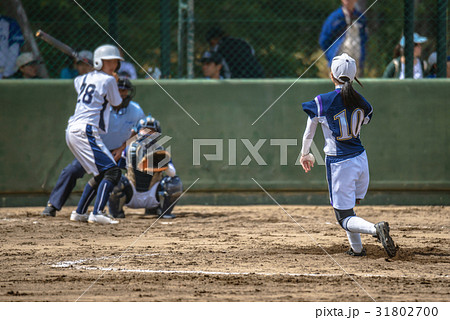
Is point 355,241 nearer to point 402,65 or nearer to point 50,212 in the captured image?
point 50,212

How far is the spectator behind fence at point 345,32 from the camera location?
10875 mm

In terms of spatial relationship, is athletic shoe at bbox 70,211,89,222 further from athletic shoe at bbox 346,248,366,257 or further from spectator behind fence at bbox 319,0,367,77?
spectator behind fence at bbox 319,0,367,77

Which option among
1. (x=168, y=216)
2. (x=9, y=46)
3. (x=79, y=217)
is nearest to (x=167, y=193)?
(x=168, y=216)

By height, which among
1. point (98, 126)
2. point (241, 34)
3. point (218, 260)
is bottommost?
point (218, 260)

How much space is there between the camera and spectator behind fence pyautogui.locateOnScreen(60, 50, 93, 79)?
10580 millimetres

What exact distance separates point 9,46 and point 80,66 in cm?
120

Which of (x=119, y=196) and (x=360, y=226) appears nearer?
(x=360, y=226)

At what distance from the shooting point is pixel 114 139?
9805 mm

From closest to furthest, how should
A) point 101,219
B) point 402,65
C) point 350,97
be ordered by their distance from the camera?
point 350,97, point 101,219, point 402,65

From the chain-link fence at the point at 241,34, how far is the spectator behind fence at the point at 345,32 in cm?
2

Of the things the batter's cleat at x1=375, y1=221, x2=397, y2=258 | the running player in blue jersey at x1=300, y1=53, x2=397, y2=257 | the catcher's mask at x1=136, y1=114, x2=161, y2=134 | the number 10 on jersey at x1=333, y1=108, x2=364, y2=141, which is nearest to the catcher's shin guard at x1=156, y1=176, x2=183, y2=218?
the catcher's mask at x1=136, y1=114, x2=161, y2=134

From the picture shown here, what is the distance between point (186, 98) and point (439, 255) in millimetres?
5301

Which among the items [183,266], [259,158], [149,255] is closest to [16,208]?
[259,158]

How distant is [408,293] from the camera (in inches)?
200
